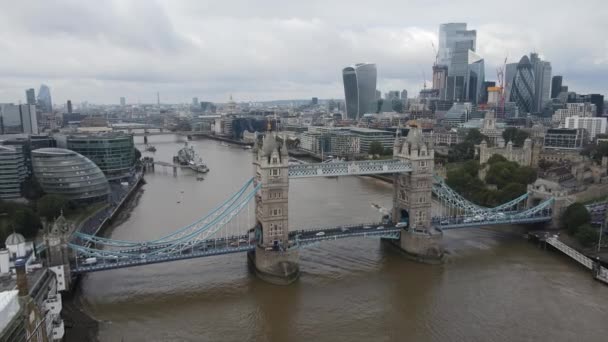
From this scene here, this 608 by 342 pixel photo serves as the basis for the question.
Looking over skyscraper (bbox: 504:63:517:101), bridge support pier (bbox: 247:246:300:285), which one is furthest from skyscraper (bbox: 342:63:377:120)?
bridge support pier (bbox: 247:246:300:285)

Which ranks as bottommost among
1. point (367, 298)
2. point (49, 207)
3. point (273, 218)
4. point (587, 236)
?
point (367, 298)

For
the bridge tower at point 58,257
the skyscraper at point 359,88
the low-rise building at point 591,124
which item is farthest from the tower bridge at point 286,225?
the skyscraper at point 359,88

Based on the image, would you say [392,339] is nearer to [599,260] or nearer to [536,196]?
[599,260]

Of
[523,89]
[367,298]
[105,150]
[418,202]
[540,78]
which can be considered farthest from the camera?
[540,78]

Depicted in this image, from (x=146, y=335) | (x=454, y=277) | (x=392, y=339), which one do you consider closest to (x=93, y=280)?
(x=146, y=335)

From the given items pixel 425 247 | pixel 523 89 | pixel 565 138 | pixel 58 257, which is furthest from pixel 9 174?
pixel 523 89

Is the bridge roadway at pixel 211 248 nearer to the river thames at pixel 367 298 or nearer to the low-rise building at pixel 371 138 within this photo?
the river thames at pixel 367 298

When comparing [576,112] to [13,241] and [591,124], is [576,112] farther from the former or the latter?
[13,241]
